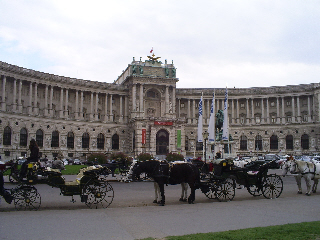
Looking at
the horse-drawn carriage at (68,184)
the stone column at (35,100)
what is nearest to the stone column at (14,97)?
the stone column at (35,100)

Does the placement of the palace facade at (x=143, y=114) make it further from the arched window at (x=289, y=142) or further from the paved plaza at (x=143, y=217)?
the paved plaza at (x=143, y=217)

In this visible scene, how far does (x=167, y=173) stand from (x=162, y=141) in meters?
60.4

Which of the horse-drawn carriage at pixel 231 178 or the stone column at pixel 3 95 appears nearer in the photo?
the horse-drawn carriage at pixel 231 178

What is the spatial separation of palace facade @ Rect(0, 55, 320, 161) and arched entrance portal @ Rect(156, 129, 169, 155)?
240 mm

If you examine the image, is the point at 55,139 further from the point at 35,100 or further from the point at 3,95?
the point at 3,95

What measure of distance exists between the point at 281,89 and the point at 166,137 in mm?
34031

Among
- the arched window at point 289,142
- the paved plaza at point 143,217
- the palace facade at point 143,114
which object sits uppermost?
the palace facade at point 143,114

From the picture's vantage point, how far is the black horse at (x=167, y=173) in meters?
16.1

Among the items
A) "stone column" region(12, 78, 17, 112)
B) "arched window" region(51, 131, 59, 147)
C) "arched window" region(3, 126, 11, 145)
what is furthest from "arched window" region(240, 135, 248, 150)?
"arched window" region(3, 126, 11, 145)

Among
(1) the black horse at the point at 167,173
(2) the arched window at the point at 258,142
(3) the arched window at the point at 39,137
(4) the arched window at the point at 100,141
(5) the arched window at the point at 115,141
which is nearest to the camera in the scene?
(1) the black horse at the point at 167,173

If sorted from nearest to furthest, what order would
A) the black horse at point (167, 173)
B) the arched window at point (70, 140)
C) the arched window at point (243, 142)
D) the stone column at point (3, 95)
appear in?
the black horse at point (167, 173)
the stone column at point (3, 95)
the arched window at point (70, 140)
the arched window at point (243, 142)

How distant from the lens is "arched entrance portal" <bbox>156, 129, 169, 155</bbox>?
76.4 metres

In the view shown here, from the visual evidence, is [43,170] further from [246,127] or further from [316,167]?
[246,127]

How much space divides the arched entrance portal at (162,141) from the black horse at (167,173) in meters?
59.3
